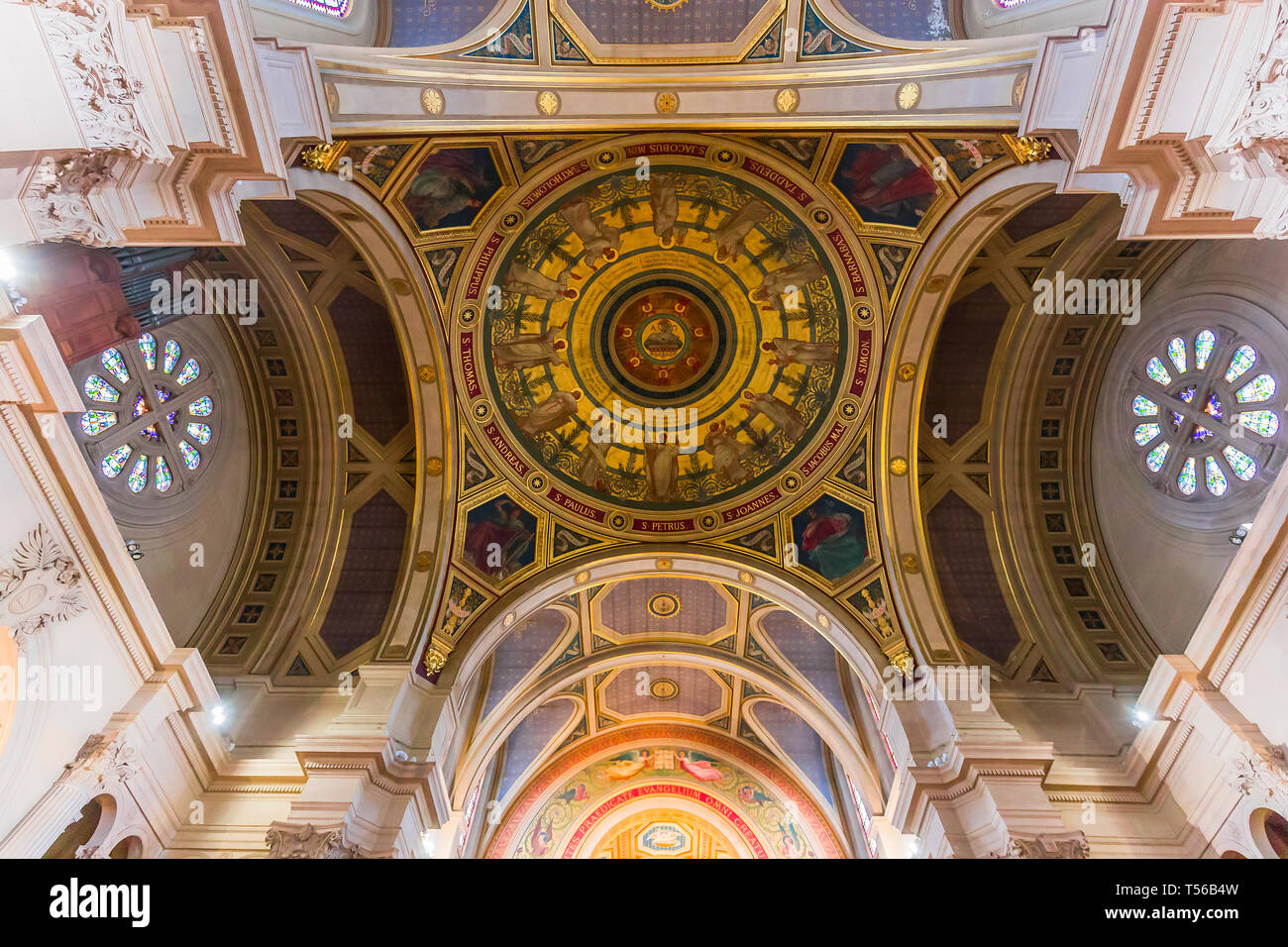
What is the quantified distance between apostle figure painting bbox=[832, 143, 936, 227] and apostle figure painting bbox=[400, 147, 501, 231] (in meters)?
6.05

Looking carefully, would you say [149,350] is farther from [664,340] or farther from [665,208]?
[665,208]

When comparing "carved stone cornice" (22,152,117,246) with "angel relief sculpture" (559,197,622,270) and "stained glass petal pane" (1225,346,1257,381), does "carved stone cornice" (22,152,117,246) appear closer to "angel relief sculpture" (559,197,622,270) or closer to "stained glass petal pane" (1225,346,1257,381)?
"angel relief sculpture" (559,197,622,270)

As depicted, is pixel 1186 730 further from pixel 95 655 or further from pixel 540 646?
pixel 95 655

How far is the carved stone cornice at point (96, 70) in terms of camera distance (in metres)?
5.47

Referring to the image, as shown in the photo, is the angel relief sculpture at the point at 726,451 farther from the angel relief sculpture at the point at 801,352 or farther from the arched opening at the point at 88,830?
the arched opening at the point at 88,830

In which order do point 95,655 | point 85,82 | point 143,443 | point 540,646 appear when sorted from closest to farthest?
point 85,82
point 95,655
point 143,443
point 540,646

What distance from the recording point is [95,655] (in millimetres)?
8672

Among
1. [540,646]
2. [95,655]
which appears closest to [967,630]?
[540,646]

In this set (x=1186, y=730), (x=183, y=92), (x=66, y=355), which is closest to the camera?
(x=183, y=92)

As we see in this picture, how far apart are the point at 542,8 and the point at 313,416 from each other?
8.46 metres

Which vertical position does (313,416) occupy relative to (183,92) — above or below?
above

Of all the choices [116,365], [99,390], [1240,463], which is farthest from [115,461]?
[1240,463]

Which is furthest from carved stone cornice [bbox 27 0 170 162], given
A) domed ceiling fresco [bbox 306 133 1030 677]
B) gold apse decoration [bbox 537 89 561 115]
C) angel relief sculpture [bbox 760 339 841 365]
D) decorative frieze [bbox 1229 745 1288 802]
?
decorative frieze [bbox 1229 745 1288 802]

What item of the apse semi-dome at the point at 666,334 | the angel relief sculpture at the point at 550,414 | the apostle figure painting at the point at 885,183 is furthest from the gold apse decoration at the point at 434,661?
the apostle figure painting at the point at 885,183
